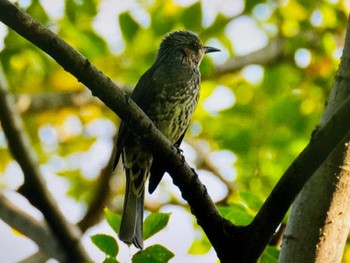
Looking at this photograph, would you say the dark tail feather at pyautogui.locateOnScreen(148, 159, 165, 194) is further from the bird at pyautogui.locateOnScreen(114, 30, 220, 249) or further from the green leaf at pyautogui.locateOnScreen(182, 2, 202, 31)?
the green leaf at pyautogui.locateOnScreen(182, 2, 202, 31)

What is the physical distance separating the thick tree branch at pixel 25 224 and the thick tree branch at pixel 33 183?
0.77ft

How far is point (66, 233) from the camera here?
4.54 meters

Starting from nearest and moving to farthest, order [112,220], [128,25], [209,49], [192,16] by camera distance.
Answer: [112,220], [128,25], [192,16], [209,49]

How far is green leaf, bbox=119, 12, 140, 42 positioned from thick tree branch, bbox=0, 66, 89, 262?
73 cm

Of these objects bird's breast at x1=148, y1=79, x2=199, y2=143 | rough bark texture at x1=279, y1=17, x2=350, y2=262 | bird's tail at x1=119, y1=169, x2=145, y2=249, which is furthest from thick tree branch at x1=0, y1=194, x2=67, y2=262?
rough bark texture at x1=279, y1=17, x2=350, y2=262

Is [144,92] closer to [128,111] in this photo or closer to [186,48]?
[186,48]

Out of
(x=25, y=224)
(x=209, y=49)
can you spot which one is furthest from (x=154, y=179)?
(x=209, y=49)

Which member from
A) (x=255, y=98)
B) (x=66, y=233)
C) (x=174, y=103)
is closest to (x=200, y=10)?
(x=174, y=103)

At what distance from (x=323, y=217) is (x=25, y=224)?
2.43 m

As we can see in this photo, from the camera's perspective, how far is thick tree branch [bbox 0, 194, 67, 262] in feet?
15.7

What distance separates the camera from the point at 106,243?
9.04 ft

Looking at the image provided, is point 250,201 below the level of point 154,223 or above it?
above

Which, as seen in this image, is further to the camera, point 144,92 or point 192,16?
point 144,92

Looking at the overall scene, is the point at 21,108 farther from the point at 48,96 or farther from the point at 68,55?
the point at 68,55
